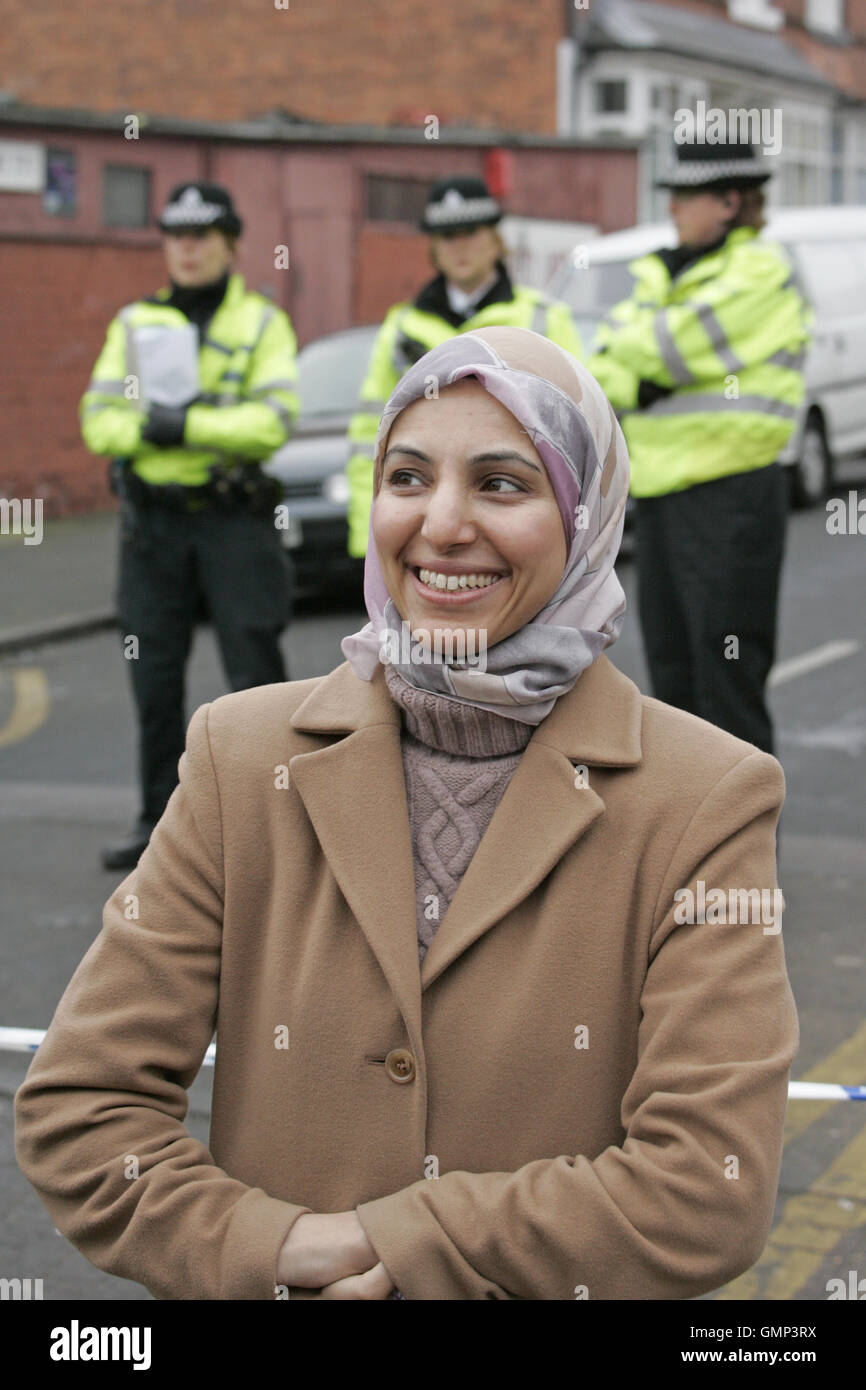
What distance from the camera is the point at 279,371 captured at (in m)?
6.59

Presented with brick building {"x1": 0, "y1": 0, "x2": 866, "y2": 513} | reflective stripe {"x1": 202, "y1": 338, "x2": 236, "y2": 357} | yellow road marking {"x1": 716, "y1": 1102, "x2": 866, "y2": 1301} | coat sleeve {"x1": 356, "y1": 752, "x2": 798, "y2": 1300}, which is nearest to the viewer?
coat sleeve {"x1": 356, "y1": 752, "x2": 798, "y2": 1300}

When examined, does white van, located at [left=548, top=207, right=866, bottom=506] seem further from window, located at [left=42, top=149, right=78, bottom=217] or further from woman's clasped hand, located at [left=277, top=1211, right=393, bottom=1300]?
woman's clasped hand, located at [left=277, top=1211, right=393, bottom=1300]

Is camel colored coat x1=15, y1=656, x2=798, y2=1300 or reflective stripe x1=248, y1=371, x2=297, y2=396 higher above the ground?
reflective stripe x1=248, y1=371, x2=297, y2=396

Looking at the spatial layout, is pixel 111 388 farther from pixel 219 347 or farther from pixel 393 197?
pixel 393 197

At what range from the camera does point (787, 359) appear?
18.6 ft

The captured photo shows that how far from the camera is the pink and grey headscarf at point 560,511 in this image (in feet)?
7.14

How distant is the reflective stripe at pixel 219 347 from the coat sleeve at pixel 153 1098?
4434 millimetres

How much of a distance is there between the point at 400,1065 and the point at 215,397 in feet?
15.4

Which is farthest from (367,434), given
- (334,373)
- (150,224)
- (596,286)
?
(150,224)

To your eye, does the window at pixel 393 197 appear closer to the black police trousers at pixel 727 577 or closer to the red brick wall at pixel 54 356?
the red brick wall at pixel 54 356

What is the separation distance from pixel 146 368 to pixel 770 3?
2954 centimetres

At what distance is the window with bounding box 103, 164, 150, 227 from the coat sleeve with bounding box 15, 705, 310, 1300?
1730 centimetres

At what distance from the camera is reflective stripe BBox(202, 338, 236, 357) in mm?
6570

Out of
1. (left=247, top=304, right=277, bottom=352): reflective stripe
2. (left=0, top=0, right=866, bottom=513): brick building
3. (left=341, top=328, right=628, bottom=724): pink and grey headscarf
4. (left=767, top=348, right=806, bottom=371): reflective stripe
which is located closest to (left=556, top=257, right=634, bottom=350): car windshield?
(left=0, top=0, right=866, bottom=513): brick building
